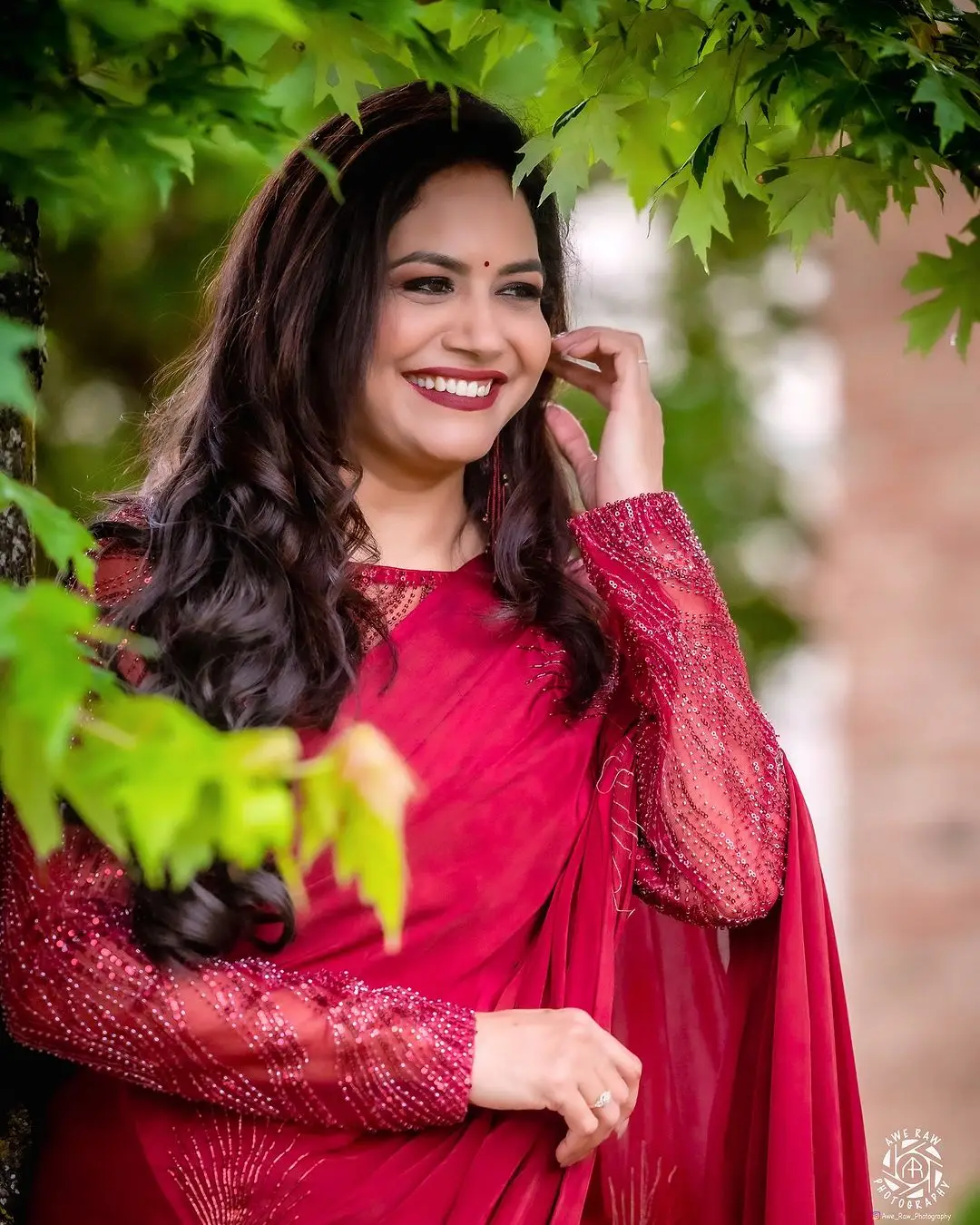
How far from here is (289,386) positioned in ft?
5.78

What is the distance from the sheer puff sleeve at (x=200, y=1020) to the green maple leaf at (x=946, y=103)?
932 mm

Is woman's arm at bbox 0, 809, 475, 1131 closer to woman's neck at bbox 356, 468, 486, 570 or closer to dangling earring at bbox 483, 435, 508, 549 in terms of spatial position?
woman's neck at bbox 356, 468, 486, 570

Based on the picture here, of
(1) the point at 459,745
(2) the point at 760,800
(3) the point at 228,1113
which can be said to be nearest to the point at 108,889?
(3) the point at 228,1113

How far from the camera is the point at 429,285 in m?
1.72

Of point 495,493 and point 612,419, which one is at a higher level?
point 612,419

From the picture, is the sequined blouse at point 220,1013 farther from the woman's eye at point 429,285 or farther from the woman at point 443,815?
the woman's eye at point 429,285

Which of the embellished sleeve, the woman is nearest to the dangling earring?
the woman

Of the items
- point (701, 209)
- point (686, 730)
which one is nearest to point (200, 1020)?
point (686, 730)

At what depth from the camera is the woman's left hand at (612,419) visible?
184 centimetres

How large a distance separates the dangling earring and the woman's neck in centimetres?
4

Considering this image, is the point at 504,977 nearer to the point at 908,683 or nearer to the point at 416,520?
the point at 416,520

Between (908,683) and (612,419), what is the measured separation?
275 cm

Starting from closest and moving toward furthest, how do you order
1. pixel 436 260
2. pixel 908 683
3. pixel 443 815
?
pixel 443 815
pixel 436 260
pixel 908 683

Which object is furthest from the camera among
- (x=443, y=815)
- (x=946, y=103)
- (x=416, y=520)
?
(x=416, y=520)
